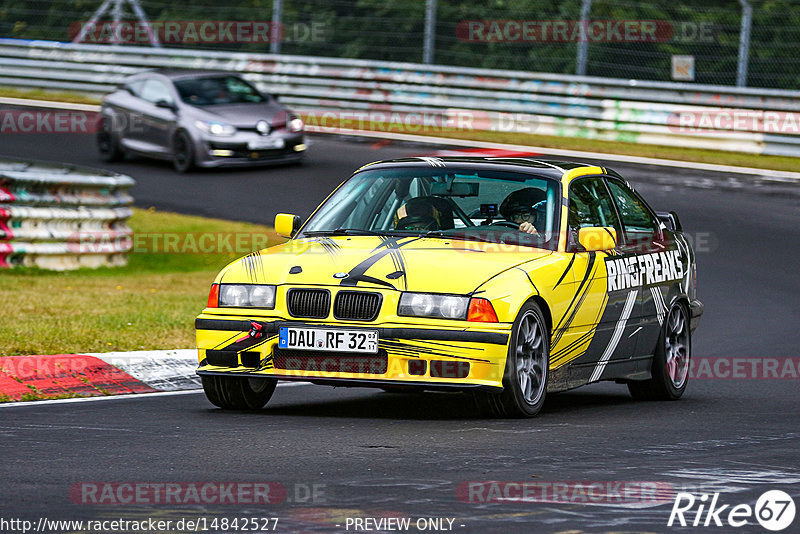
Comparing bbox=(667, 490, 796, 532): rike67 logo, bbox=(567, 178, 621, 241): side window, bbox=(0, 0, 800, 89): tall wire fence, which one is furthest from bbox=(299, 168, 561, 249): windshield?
bbox=(0, 0, 800, 89): tall wire fence

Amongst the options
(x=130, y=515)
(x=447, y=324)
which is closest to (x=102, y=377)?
(x=447, y=324)

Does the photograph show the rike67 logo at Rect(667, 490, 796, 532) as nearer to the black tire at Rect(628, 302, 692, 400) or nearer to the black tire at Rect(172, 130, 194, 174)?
the black tire at Rect(628, 302, 692, 400)

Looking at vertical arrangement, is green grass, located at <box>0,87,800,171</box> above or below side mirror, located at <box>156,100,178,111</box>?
below

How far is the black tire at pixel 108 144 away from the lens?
2541 centimetres

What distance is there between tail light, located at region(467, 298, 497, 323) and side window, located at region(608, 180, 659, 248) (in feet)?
6.87

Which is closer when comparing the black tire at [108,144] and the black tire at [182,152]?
the black tire at [182,152]

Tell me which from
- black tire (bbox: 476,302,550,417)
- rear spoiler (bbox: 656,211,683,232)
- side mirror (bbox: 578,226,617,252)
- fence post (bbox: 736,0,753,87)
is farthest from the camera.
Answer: fence post (bbox: 736,0,753,87)

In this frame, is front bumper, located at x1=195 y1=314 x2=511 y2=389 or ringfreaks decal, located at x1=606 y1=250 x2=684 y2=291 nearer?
front bumper, located at x1=195 y1=314 x2=511 y2=389

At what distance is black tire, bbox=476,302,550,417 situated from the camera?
27.3 feet

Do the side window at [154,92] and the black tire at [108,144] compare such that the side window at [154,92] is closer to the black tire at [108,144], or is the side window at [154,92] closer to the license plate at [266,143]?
the black tire at [108,144]

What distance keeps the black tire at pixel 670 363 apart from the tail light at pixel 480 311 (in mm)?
2431

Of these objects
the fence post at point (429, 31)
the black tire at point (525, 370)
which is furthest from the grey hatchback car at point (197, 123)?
the black tire at point (525, 370)

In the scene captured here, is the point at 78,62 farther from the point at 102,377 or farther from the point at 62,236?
the point at 102,377

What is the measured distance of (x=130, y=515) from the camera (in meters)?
5.73
